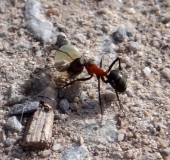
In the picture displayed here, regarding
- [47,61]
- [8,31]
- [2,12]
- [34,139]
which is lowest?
[34,139]

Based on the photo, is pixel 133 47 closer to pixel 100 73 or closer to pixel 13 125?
pixel 100 73

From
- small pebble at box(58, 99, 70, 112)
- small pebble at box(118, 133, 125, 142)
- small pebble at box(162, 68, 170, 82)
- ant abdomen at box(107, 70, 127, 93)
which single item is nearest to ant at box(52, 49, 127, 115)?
ant abdomen at box(107, 70, 127, 93)

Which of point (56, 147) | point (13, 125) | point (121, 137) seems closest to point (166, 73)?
point (121, 137)

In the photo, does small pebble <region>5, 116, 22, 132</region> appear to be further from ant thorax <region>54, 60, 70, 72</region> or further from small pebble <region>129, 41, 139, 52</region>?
small pebble <region>129, 41, 139, 52</region>

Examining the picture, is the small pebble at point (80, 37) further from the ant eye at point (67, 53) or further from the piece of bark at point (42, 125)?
the piece of bark at point (42, 125)

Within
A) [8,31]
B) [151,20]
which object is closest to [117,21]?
[151,20]

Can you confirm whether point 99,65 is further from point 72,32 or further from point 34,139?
point 34,139

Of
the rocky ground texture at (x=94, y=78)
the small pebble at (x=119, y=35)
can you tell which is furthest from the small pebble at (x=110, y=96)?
the small pebble at (x=119, y=35)
